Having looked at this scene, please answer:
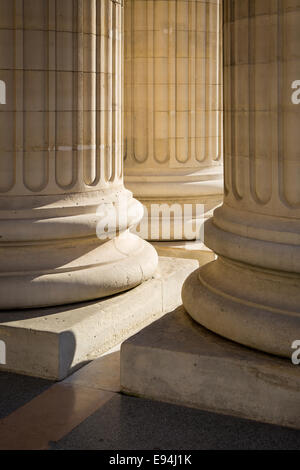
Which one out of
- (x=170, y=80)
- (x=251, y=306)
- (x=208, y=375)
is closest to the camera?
(x=208, y=375)

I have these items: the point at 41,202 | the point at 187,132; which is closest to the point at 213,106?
the point at 187,132

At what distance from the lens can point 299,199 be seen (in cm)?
1020

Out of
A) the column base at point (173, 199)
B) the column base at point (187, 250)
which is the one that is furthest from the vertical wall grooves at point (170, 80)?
the column base at point (187, 250)

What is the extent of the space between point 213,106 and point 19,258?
9.17m

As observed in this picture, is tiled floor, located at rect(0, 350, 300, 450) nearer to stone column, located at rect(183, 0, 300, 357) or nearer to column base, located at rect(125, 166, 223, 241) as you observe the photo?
stone column, located at rect(183, 0, 300, 357)

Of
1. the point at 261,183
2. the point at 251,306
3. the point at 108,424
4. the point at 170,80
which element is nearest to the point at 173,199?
the point at 170,80

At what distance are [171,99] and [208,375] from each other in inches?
432

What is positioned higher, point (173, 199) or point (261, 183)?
point (261, 183)

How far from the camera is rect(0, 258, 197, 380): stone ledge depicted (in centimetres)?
1154

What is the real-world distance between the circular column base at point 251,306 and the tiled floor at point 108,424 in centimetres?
117

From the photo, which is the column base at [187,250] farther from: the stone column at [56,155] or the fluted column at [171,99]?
the stone column at [56,155]

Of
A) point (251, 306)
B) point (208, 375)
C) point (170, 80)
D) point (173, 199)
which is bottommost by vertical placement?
point (208, 375)

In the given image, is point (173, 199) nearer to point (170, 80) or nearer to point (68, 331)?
point (170, 80)

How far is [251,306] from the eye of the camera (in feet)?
34.6
